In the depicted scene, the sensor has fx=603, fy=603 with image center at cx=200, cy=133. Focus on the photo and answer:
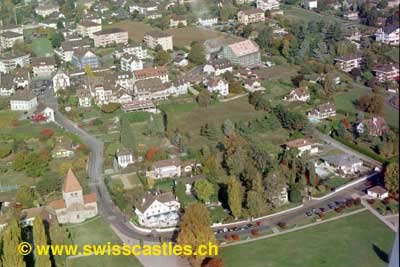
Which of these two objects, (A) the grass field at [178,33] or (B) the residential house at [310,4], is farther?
(B) the residential house at [310,4]

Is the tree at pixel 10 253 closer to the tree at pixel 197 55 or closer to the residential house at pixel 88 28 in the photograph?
the tree at pixel 197 55

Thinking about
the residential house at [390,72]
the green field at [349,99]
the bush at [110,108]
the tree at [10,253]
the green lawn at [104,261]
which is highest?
the residential house at [390,72]

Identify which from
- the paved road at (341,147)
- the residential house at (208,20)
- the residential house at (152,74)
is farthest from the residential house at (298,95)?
the residential house at (208,20)

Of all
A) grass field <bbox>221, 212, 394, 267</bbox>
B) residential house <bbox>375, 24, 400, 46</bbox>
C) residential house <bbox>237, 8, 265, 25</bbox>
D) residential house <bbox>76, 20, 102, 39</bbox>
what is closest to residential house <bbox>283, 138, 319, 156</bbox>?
residential house <bbox>375, 24, 400, 46</bbox>

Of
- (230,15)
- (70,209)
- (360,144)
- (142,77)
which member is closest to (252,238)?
(70,209)

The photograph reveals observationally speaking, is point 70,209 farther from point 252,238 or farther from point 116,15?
point 116,15

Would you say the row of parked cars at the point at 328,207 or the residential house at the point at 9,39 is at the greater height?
the row of parked cars at the point at 328,207
